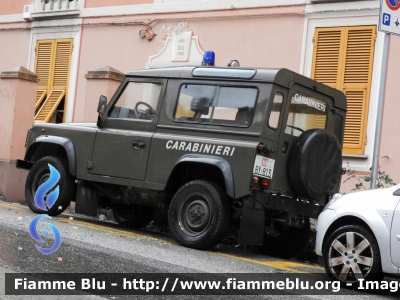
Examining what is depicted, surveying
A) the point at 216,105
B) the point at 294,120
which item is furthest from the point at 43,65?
the point at 294,120

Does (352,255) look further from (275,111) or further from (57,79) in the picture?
(57,79)

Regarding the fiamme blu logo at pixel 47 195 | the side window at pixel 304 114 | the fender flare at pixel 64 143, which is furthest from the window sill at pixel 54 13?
the side window at pixel 304 114

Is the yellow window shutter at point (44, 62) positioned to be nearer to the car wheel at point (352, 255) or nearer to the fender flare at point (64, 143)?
the fender flare at point (64, 143)

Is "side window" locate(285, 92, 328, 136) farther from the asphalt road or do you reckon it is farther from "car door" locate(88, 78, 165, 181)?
"car door" locate(88, 78, 165, 181)

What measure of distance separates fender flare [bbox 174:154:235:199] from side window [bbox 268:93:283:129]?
26.9 inches

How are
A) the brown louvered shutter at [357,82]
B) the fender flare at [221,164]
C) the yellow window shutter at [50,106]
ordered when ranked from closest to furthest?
the fender flare at [221,164] < the brown louvered shutter at [357,82] < the yellow window shutter at [50,106]

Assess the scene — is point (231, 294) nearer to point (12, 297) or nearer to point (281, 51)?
point (12, 297)

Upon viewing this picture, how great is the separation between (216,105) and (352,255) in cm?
287

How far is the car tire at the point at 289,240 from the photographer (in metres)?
10.2

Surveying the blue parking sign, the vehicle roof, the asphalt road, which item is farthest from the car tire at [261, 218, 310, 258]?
the blue parking sign

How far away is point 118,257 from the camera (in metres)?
7.84

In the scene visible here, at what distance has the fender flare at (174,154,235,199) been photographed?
29.7 ft

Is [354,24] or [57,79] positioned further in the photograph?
[57,79]

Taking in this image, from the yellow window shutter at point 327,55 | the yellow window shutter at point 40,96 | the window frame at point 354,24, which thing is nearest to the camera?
the window frame at point 354,24
